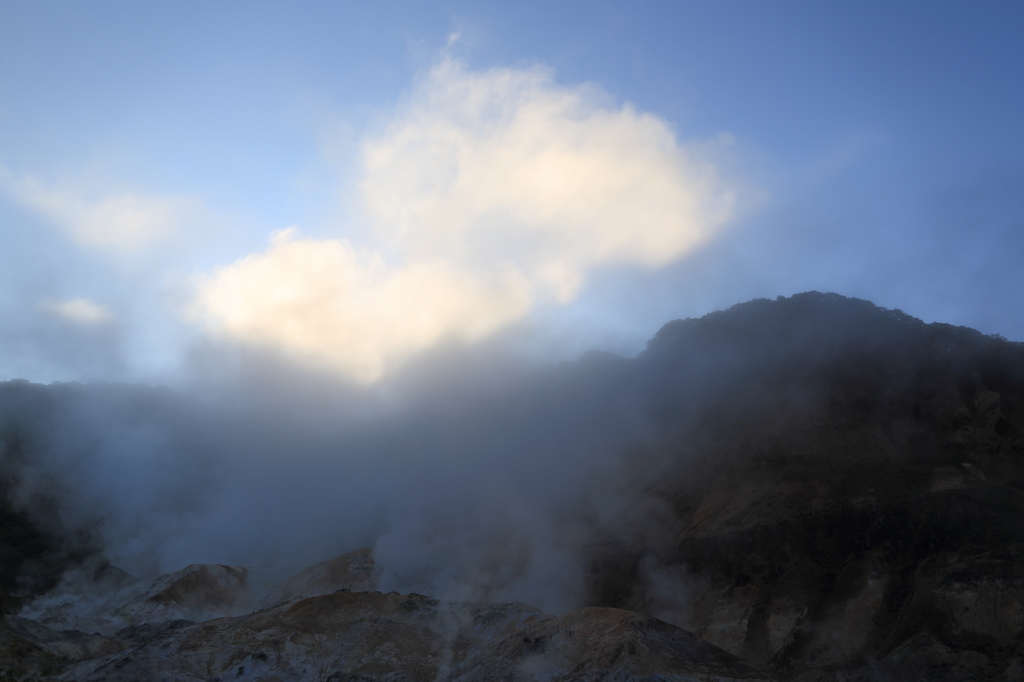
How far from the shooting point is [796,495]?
53.8 m

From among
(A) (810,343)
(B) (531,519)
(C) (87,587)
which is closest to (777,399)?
(A) (810,343)

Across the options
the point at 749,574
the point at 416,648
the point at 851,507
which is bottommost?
the point at 416,648

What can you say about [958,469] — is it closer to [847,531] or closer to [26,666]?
[847,531]

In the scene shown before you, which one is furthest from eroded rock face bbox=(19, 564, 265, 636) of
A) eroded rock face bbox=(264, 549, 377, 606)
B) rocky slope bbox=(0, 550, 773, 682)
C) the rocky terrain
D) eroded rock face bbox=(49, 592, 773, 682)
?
eroded rock face bbox=(49, 592, 773, 682)

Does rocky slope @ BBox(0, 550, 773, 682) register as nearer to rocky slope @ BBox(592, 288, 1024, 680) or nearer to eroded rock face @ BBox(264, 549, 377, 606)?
rocky slope @ BBox(592, 288, 1024, 680)

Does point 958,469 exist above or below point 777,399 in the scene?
below

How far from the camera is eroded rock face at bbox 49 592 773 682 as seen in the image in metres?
34.6

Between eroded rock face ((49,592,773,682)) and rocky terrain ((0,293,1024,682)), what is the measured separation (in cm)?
17

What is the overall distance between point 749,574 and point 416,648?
26.5 metres

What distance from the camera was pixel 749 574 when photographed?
49.7 meters

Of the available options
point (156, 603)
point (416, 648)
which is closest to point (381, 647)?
point (416, 648)

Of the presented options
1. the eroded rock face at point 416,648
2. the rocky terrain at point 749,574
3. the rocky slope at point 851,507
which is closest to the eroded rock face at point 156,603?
the rocky terrain at point 749,574

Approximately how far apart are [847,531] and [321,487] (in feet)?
266

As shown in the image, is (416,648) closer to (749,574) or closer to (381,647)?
(381,647)
